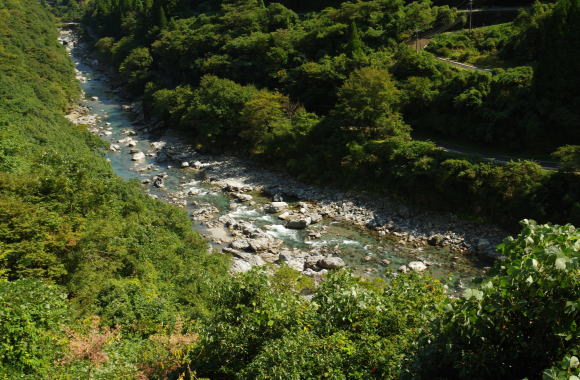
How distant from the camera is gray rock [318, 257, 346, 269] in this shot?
888 inches

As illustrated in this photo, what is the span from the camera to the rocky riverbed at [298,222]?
23.0 meters

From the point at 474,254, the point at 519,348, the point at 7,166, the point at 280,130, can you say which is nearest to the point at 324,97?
the point at 280,130

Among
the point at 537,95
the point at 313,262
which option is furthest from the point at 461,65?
the point at 313,262

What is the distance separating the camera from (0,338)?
29.4 ft

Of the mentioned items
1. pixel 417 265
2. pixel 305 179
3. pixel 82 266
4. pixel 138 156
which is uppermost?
pixel 82 266

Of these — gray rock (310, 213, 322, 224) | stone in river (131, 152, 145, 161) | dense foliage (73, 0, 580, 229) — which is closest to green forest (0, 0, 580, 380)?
dense foliage (73, 0, 580, 229)

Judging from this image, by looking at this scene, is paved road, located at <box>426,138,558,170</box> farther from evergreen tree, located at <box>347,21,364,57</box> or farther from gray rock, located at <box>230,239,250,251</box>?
gray rock, located at <box>230,239,250,251</box>

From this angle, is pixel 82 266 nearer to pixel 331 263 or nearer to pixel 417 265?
pixel 331 263

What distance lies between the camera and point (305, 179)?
108 ft

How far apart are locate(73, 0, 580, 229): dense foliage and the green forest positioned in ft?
0.49

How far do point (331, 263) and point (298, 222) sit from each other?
5204 millimetres

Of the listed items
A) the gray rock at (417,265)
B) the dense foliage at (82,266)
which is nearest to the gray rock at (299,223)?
the dense foliage at (82,266)

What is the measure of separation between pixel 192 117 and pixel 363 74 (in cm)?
1926

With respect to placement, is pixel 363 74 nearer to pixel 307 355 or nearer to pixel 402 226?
pixel 402 226
